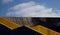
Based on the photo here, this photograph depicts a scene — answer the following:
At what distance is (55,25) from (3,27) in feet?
28.2

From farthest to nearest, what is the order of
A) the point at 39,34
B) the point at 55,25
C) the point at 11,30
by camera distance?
1. the point at 55,25
2. the point at 11,30
3. the point at 39,34

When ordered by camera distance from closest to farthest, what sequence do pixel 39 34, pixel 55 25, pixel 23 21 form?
pixel 39 34 < pixel 55 25 < pixel 23 21

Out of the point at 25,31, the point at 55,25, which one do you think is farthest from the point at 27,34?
the point at 55,25

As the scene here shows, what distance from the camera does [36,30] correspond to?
2397 centimetres

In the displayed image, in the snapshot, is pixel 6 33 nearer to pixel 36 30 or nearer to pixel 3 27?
pixel 3 27

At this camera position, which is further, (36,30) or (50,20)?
(50,20)

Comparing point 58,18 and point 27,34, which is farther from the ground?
point 58,18

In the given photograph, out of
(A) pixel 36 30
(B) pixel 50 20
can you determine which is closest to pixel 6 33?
(A) pixel 36 30

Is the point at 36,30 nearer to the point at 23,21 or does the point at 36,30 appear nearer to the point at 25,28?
the point at 25,28

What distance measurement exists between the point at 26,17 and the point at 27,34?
9.06m

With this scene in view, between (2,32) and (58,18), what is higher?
(58,18)

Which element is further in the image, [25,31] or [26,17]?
[26,17]

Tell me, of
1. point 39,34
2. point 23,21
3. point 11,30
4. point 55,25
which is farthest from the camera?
point 23,21

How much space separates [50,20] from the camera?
28.7 m
